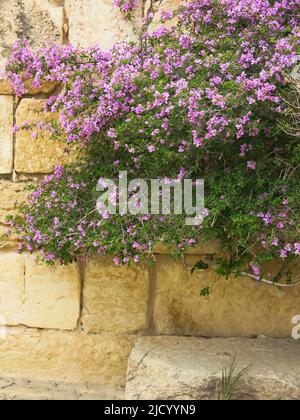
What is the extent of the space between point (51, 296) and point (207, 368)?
1.12 meters

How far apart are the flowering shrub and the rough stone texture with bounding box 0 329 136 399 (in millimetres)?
562

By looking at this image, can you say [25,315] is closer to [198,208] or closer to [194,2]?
[198,208]

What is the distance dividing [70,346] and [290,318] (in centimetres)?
130

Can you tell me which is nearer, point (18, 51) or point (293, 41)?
point (293, 41)

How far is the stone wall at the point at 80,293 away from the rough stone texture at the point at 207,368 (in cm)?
22

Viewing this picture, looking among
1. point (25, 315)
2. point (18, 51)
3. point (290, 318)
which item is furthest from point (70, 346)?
point (18, 51)

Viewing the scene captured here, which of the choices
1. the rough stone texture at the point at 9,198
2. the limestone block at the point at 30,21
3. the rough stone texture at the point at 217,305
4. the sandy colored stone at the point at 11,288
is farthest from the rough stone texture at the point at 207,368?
the limestone block at the point at 30,21

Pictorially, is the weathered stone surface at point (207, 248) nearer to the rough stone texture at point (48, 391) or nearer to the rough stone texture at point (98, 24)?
the rough stone texture at point (48, 391)

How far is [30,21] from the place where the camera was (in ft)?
12.8

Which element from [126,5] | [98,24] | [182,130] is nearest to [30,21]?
[98,24]

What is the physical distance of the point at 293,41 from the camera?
2.93 metres

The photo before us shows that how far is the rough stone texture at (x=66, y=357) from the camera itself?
12.5ft

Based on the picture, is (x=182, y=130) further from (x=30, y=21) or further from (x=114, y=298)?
(x=30, y=21)

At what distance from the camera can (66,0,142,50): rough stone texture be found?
12.5 ft
